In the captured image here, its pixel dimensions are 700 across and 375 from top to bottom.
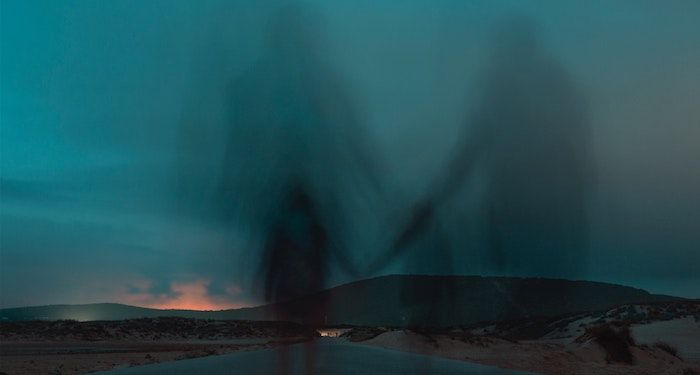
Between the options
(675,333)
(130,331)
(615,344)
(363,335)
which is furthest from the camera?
(130,331)

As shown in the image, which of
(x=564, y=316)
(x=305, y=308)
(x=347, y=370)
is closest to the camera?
(x=347, y=370)

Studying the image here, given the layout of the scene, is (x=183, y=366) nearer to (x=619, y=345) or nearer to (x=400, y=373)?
(x=400, y=373)

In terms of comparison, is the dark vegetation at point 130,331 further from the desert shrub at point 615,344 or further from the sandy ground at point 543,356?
the desert shrub at point 615,344

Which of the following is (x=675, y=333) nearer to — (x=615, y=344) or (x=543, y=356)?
(x=615, y=344)

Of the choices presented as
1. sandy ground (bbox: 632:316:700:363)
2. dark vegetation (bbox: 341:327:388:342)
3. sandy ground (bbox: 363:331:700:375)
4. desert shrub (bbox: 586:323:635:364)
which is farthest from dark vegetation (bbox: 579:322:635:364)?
dark vegetation (bbox: 341:327:388:342)

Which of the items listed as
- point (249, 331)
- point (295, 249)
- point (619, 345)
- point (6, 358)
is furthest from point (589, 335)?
point (249, 331)

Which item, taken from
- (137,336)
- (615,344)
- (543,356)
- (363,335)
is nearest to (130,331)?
(137,336)
